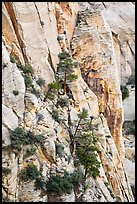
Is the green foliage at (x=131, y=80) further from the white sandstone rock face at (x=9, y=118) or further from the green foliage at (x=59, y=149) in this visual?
the white sandstone rock face at (x=9, y=118)

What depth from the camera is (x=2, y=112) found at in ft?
77.2

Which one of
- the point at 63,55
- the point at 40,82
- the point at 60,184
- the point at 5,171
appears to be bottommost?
the point at 60,184

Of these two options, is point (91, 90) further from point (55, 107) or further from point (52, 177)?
point (52, 177)

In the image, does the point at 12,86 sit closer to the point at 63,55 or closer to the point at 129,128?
the point at 63,55

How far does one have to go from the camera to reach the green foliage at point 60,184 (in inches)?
935

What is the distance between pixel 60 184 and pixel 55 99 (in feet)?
26.7

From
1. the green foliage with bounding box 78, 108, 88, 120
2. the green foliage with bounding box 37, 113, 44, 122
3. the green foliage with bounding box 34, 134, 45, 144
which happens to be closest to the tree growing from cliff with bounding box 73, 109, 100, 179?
the green foliage with bounding box 78, 108, 88, 120

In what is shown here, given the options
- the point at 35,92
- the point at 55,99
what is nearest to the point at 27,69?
the point at 35,92

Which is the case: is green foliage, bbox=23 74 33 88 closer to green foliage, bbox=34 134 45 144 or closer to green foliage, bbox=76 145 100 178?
green foliage, bbox=34 134 45 144

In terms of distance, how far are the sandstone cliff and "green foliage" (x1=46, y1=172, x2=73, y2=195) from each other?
42cm

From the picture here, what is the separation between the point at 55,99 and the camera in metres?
29.6

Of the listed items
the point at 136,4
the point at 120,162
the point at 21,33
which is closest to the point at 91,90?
the point at 120,162

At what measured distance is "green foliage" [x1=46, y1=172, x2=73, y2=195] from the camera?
935 inches

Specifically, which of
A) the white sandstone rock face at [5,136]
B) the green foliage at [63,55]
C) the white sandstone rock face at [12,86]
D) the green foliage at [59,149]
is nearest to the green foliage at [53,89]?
the green foliage at [63,55]
